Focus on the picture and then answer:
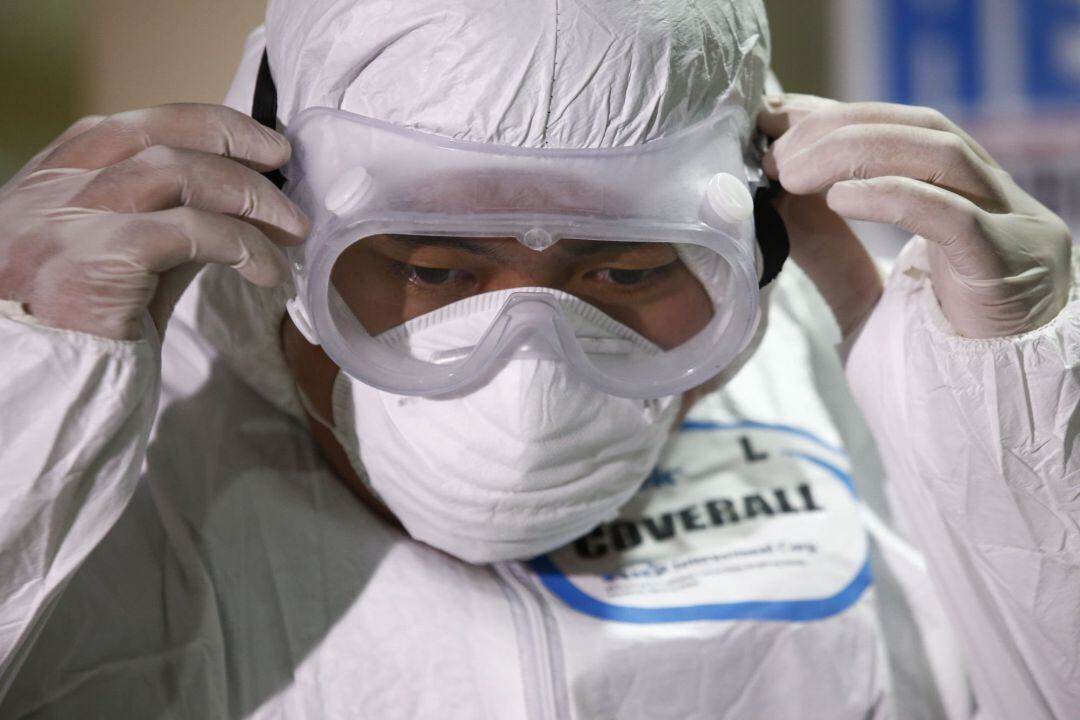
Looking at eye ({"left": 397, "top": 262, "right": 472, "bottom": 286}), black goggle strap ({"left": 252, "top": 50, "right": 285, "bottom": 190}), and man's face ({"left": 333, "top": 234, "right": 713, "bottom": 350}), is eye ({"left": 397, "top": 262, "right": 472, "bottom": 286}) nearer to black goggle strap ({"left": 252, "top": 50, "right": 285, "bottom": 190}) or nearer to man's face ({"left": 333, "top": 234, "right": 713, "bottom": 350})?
man's face ({"left": 333, "top": 234, "right": 713, "bottom": 350})

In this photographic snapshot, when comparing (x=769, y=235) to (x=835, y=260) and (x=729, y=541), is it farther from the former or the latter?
(x=729, y=541)

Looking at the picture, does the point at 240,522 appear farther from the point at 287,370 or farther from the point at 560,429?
the point at 560,429

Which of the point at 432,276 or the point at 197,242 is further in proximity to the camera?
the point at 432,276

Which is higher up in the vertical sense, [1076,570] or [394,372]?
[394,372]

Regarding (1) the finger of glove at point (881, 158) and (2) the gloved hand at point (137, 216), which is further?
(1) the finger of glove at point (881, 158)

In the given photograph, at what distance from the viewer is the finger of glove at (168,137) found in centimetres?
80

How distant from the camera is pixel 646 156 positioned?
0.83 m

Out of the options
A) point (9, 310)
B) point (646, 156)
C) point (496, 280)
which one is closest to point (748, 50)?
point (646, 156)

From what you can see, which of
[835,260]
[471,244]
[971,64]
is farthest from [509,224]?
[971,64]

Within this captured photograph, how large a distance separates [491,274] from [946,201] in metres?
0.35

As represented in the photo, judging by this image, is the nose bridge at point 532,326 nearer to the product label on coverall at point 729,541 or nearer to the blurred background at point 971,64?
the product label on coverall at point 729,541

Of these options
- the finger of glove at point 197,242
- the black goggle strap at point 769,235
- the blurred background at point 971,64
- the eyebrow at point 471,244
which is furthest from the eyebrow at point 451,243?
the blurred background at point 971,64

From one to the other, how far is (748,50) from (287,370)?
1.60 feet

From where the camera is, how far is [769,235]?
0.94m
